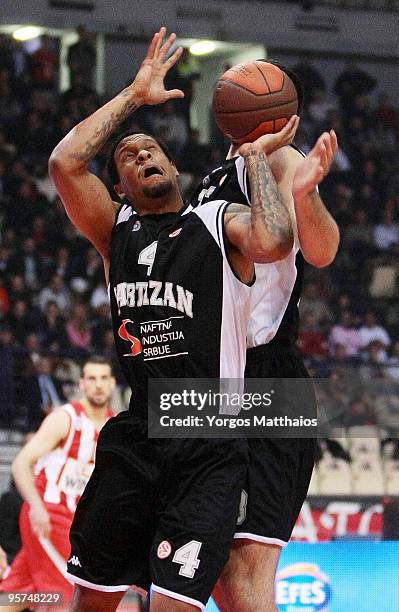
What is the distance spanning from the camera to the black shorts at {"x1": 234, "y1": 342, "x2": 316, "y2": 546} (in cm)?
377

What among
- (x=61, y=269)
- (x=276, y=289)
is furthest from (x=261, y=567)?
(x=61, y=269)

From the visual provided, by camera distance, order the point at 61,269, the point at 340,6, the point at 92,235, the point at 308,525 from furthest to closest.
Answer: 1. the point at 340,6
2. the point at 61,269
3. the point at 308,525
4. the point at 92,235

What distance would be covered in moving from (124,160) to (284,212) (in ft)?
2.74

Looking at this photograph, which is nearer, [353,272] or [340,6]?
[353,272]

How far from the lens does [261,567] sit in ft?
12.3

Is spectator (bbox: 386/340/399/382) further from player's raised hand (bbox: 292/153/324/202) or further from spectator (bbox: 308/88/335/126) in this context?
player's raised hand (bbox: 292/153/324/202)

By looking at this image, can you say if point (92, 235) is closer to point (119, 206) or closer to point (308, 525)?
point (119, 206)

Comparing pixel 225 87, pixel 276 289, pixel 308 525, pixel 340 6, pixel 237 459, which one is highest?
pixel 340 6

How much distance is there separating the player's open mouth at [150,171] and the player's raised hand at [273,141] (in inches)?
14.5

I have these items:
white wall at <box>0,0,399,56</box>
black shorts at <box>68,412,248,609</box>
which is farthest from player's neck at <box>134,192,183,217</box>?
white wall at <box>0,0,399,56</box>

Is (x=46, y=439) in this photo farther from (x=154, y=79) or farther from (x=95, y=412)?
(x=154, y=79)

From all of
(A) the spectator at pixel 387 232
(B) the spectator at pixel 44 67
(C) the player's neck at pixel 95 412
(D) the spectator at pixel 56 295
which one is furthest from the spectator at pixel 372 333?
(C) the player's neck at pixel 95 412

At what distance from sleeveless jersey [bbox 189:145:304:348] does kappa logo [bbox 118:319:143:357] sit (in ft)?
1.22
